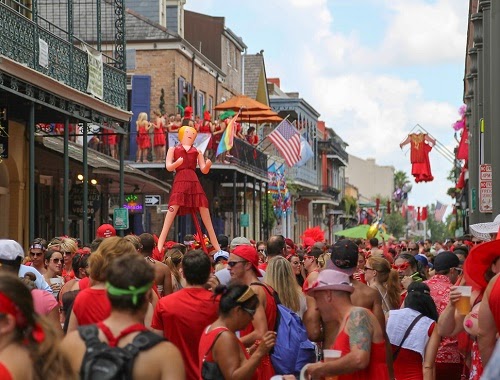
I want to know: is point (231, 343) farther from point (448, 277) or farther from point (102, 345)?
point (448, 277)

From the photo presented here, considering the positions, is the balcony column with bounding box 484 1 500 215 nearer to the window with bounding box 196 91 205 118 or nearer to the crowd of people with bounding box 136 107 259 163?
the crowd of people with bounding box 136 107 259 163

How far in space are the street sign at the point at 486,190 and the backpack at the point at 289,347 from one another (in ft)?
45.7

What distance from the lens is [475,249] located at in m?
6.87

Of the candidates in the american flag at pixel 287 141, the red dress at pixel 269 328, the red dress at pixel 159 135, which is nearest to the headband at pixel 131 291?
the red dress at pixel 269 328

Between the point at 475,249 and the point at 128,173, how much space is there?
2352 cm

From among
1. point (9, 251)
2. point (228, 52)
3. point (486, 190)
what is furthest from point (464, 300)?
point (228, 52)

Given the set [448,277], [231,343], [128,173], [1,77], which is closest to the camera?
[231,343]

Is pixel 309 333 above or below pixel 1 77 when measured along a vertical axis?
below

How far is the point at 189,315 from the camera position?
761 cm

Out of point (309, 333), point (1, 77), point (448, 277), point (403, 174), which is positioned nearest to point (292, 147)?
point (1, 77)

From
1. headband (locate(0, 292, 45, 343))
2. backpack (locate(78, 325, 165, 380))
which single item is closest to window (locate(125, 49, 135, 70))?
backpack (locate(78, 325, 165, 380))

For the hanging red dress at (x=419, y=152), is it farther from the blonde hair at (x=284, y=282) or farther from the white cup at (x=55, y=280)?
the blonde hair at (x=284, y=282)

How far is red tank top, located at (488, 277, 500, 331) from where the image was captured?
20.3 feet

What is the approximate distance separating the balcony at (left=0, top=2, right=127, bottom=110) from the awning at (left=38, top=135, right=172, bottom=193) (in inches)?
64.9
